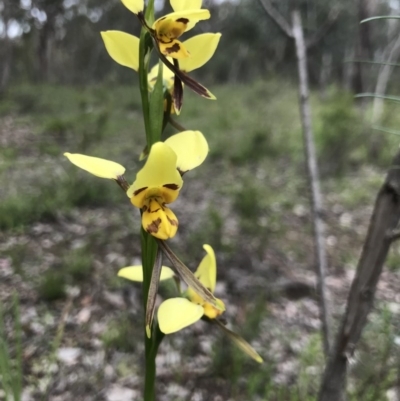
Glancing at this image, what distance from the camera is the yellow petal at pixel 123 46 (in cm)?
60

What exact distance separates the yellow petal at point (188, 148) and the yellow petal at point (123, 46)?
129mm

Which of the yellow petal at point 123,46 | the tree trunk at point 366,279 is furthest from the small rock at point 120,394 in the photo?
the yellow petal at point 123,46

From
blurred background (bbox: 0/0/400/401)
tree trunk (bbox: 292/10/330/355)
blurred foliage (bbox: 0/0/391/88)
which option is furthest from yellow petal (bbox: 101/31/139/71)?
blurred foliage (bbox: 0/0/391/88)

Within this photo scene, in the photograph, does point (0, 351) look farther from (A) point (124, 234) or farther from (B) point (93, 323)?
(A) point (124, 234)

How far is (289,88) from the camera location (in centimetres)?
791

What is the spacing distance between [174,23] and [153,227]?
0.26 metres

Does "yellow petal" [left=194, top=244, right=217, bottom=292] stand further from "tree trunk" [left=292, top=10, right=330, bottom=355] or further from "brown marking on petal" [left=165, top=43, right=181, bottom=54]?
"tree trunk" [left=292, top=10, right=330, bottom=355]

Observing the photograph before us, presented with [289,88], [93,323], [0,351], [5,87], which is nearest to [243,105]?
[289,88]

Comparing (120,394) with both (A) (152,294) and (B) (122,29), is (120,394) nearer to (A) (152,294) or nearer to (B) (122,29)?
(A) (152,294)

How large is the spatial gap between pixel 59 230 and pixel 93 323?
0.87m

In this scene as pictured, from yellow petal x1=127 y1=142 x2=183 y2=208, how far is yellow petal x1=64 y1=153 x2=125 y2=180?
3 cm

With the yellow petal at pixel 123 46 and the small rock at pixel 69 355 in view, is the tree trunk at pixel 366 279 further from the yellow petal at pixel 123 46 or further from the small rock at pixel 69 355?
the small rock at pixel 69 355

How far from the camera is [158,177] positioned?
55 cm

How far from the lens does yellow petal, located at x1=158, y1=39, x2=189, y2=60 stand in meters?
0.56
